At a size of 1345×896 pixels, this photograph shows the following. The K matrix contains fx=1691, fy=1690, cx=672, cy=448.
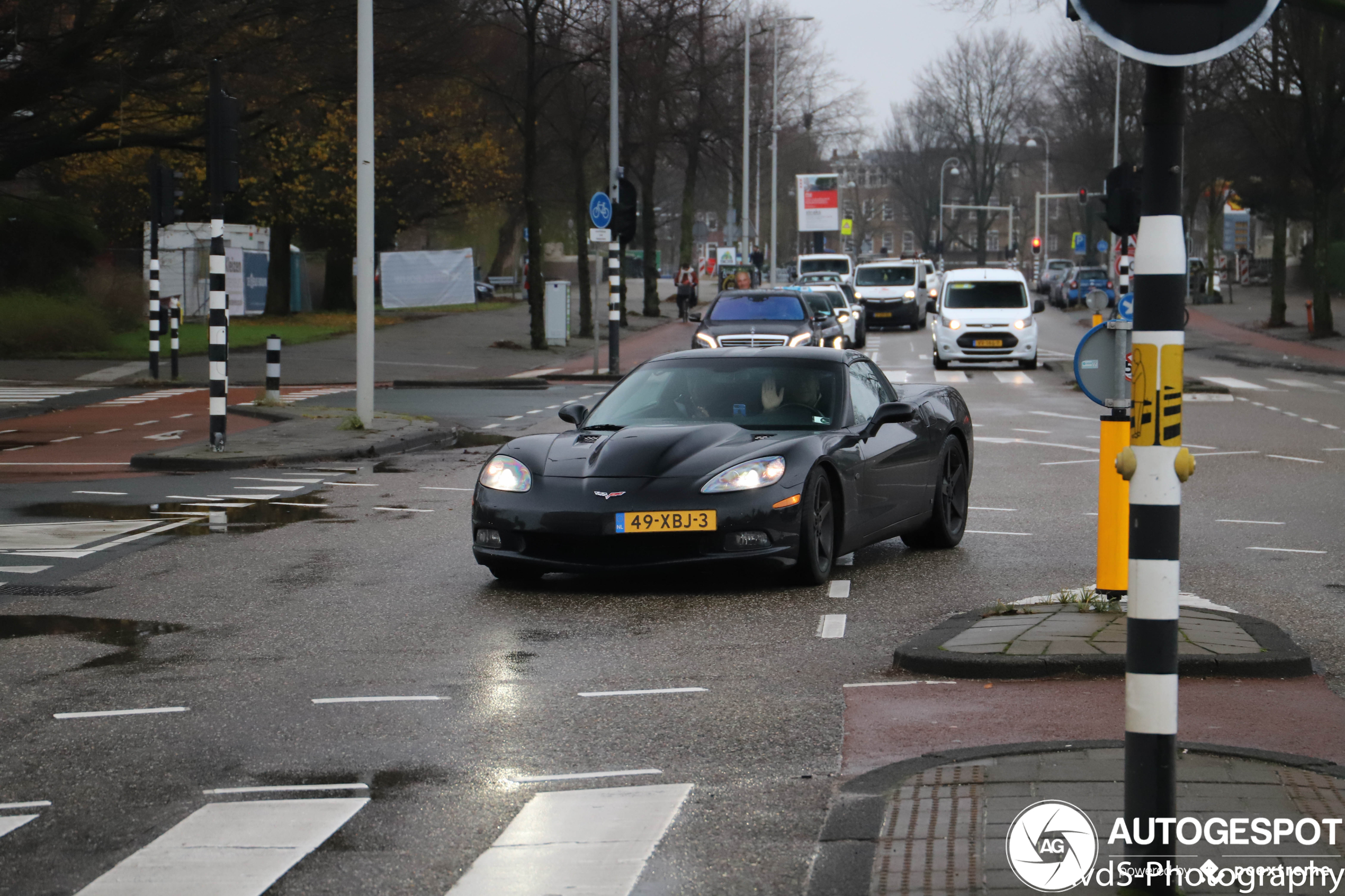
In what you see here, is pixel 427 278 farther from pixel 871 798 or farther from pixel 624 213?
pixel 871 798

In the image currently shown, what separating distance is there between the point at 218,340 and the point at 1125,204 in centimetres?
968

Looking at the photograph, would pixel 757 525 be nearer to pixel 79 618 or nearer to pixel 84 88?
pixel 79 618

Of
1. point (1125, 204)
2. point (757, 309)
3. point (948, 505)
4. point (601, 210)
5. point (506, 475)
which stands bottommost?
point (948, 505)

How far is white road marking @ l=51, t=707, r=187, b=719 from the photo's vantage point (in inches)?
249

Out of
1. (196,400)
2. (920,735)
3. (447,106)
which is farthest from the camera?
(447,106)

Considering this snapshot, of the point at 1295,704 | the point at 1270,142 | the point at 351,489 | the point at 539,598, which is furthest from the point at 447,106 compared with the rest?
the point at 1295,704

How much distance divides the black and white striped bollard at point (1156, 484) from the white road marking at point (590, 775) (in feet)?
6.09

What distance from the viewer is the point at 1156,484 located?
401 cm

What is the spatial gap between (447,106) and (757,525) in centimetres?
4464

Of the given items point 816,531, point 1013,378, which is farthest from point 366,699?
point 1013,378

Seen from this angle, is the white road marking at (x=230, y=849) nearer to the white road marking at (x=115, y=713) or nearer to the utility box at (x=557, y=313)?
the white road marking at (x=115, y=713)

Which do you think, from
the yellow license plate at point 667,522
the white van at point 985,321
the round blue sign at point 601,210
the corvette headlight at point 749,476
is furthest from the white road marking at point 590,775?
the white van at point 985,321

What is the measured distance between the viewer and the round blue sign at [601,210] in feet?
102

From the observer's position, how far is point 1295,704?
6.34 m
